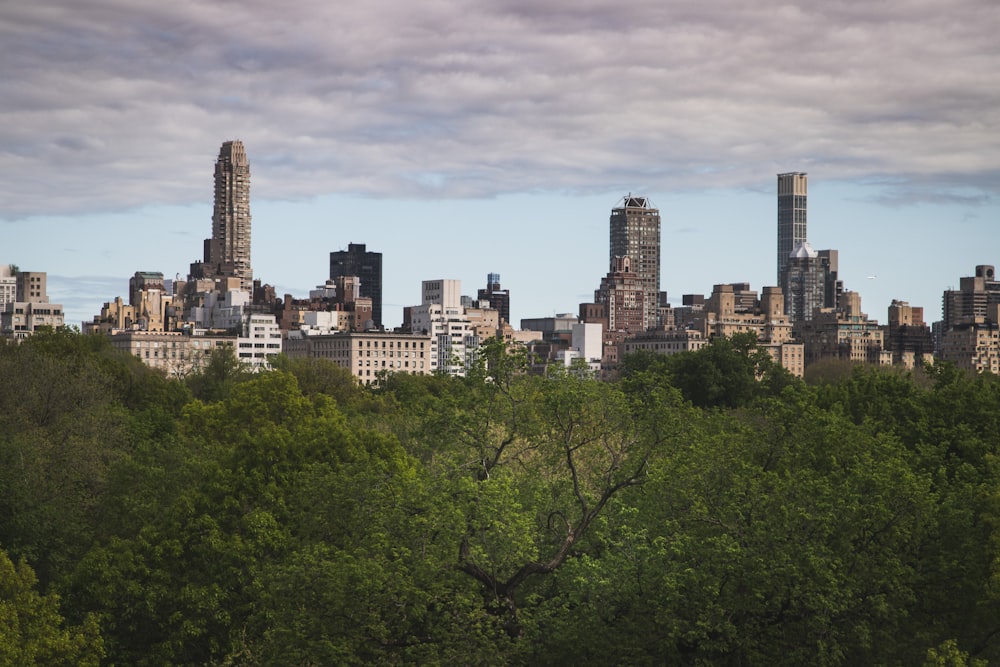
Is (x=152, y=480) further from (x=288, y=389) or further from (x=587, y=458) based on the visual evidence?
(x=288, y=389)

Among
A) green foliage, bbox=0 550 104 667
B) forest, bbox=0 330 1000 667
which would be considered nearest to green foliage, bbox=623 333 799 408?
forest, bbox=0 330 1000 667

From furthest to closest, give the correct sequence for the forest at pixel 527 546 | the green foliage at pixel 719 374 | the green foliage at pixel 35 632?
the green foliage at pixel 719 374 < the green foliage at pixel 35 632 < the forest at pixel 527 546

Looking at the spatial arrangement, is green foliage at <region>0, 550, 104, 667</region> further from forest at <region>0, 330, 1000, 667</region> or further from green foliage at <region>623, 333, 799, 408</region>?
green foliage at <region>623, 333, 799, 408</region>

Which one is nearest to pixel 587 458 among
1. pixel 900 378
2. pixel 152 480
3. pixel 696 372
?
pixel 152 480

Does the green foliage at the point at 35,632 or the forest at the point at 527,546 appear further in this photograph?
the green foliage at the point at 35,632

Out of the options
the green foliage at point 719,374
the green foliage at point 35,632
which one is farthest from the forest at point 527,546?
the green foliage at point 719,374

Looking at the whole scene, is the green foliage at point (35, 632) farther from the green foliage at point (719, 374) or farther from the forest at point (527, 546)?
the green foliage at point (719, 374)

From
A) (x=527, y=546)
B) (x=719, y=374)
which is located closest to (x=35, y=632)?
(x=527, y=546)

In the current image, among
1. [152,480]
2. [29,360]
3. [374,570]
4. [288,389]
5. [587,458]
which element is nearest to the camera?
[374,570]
